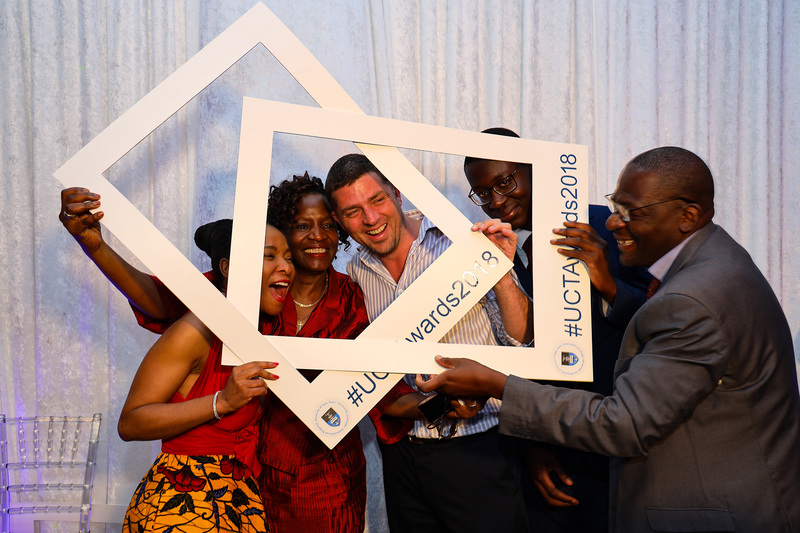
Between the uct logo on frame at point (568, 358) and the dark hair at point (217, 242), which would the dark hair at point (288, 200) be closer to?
the dark hair at point (217, 242)

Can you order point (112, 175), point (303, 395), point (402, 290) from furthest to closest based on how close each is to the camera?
point (112, 175)
point (402, 290)
point (303, 395)

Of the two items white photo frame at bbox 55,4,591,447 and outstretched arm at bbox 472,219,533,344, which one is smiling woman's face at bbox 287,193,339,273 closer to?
white photo frame at bbox 55,4,591,447

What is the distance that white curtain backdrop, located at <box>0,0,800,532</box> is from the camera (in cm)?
283

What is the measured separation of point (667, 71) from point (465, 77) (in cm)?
102

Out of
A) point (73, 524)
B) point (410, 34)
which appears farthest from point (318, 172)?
point (73, 524)

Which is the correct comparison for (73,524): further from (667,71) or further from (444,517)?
(667,71)

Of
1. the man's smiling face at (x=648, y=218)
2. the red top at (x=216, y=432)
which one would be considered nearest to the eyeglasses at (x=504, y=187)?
the man's smiling face at (x=648, y=218)

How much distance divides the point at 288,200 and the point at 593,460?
1300 millimetres

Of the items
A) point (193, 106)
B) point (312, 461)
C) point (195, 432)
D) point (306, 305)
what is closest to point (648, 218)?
point (306, 305)

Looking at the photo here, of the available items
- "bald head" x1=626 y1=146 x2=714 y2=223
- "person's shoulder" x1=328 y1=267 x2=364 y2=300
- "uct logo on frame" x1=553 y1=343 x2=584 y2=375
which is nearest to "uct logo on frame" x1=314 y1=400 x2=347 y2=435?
"person's shoulder" x1=328 y1=267 x2=364 y2=300

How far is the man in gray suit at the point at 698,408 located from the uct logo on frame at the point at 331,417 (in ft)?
1.43

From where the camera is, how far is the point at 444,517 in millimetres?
1968

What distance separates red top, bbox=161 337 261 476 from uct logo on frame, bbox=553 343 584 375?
0.89 meters

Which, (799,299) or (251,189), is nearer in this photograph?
(251,189)
